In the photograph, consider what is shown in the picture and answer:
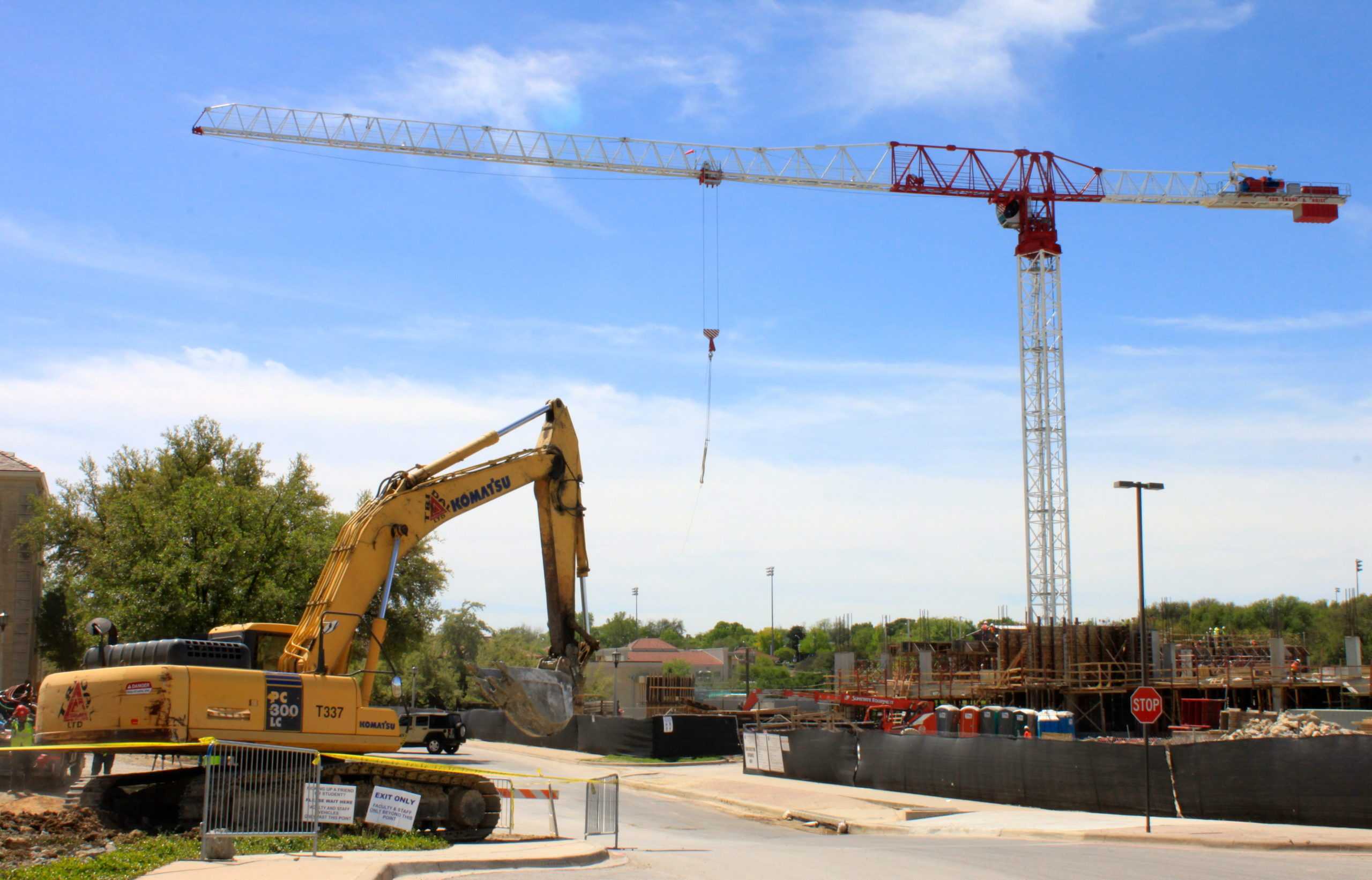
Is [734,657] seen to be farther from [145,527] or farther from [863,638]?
[145,527]

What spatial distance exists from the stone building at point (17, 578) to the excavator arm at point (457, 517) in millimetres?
45979

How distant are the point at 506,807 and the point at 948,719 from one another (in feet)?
63.0

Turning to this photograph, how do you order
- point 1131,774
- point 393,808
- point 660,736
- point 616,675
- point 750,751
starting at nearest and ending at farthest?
point 393,808 < point 1131,774 < point 750,751 < point 660,736 < point 616,675

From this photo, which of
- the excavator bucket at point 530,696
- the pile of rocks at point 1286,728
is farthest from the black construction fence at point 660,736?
the excavator bucket at point 530,696

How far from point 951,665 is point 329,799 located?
39266 millimetres

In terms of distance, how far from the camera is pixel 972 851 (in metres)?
18.8

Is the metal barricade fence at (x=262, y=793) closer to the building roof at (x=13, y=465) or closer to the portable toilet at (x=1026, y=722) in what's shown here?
the portable toilet at (x=1026, y=722)

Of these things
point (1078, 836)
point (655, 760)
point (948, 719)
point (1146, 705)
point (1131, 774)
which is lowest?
point (655, 760)

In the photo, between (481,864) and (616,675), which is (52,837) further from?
(616,675)

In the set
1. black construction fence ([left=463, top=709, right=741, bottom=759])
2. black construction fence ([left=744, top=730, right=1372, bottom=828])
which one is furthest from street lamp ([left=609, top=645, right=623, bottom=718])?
black construction fence ([left=744, top=730, right=1372, bottom=828])

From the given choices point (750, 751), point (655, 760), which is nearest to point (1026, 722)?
point (750, 751)

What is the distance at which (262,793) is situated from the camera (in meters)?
15.4

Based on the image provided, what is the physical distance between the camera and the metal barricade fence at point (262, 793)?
584 inches

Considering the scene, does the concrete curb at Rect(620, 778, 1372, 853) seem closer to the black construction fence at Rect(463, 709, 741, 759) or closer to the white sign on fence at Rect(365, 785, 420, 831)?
the white sign on fence at Rect(365, 785, 420, 831)
